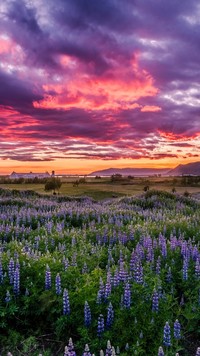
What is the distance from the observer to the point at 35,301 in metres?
6.46

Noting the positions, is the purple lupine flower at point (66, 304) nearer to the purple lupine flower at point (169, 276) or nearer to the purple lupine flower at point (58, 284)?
the purple lupine flower at point (58, 284)

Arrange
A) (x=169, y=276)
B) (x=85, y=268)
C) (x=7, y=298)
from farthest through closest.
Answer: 1. (x=169, y=276)
2. (x=85, y=268)
3. (x=7, y=298)

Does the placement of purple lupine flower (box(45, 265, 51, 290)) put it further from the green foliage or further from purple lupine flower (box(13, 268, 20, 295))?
the green foliage

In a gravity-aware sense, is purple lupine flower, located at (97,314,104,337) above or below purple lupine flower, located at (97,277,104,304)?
below

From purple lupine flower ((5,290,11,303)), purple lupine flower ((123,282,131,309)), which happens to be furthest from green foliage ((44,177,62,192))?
purple lupine flower ((123,282,131,309))

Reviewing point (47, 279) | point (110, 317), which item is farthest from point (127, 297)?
point (47, 279)

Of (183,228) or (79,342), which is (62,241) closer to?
(183,228)

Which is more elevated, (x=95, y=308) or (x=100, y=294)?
(x=100, y=294)

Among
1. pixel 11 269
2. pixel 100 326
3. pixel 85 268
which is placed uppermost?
pixel 11 269

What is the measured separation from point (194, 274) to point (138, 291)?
187 cm

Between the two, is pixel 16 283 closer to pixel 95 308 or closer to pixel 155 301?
pixel 95 308

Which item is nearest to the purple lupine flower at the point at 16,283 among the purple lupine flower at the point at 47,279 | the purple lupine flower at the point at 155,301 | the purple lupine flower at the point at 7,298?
the purple lupine flower at the point at 7,298

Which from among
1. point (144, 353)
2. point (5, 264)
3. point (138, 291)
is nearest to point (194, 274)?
point (138, 291)

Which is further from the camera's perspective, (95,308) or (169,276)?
(169,276)
